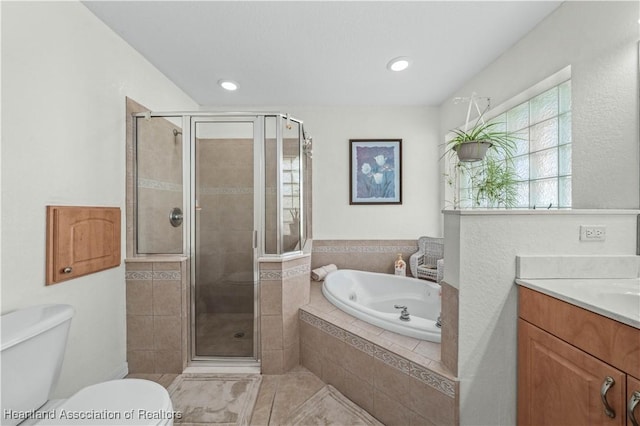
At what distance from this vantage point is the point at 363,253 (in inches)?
112

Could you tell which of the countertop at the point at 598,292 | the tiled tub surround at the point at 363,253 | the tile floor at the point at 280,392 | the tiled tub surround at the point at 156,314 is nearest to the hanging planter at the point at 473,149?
the countertop at the point at 598,292

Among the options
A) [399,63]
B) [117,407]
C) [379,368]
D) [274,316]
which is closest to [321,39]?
[399,63]

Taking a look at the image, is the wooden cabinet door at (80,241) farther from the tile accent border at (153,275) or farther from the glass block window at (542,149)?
the glass block window at (542,149)

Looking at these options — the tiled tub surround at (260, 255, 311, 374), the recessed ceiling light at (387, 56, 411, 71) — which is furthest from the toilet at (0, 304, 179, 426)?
the recessed ceiling light at (387, 56, 411, 71)

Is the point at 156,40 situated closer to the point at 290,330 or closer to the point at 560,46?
the point at 290,330

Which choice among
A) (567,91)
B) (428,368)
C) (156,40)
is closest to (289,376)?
(428,368)

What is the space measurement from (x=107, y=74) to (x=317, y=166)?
1868 millimetres

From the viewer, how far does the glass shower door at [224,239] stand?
6.26 ft

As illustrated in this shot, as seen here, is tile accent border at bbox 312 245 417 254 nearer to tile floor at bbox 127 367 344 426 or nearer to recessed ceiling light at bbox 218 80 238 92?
tile floor at bbox 127 367 344 426

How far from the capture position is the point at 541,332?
103 cm

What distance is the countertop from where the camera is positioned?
81 cm

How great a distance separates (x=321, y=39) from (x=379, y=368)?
2104mm

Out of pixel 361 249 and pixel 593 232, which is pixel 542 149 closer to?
pixel 593 232

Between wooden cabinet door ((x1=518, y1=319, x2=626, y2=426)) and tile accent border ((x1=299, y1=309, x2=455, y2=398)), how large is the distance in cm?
31
